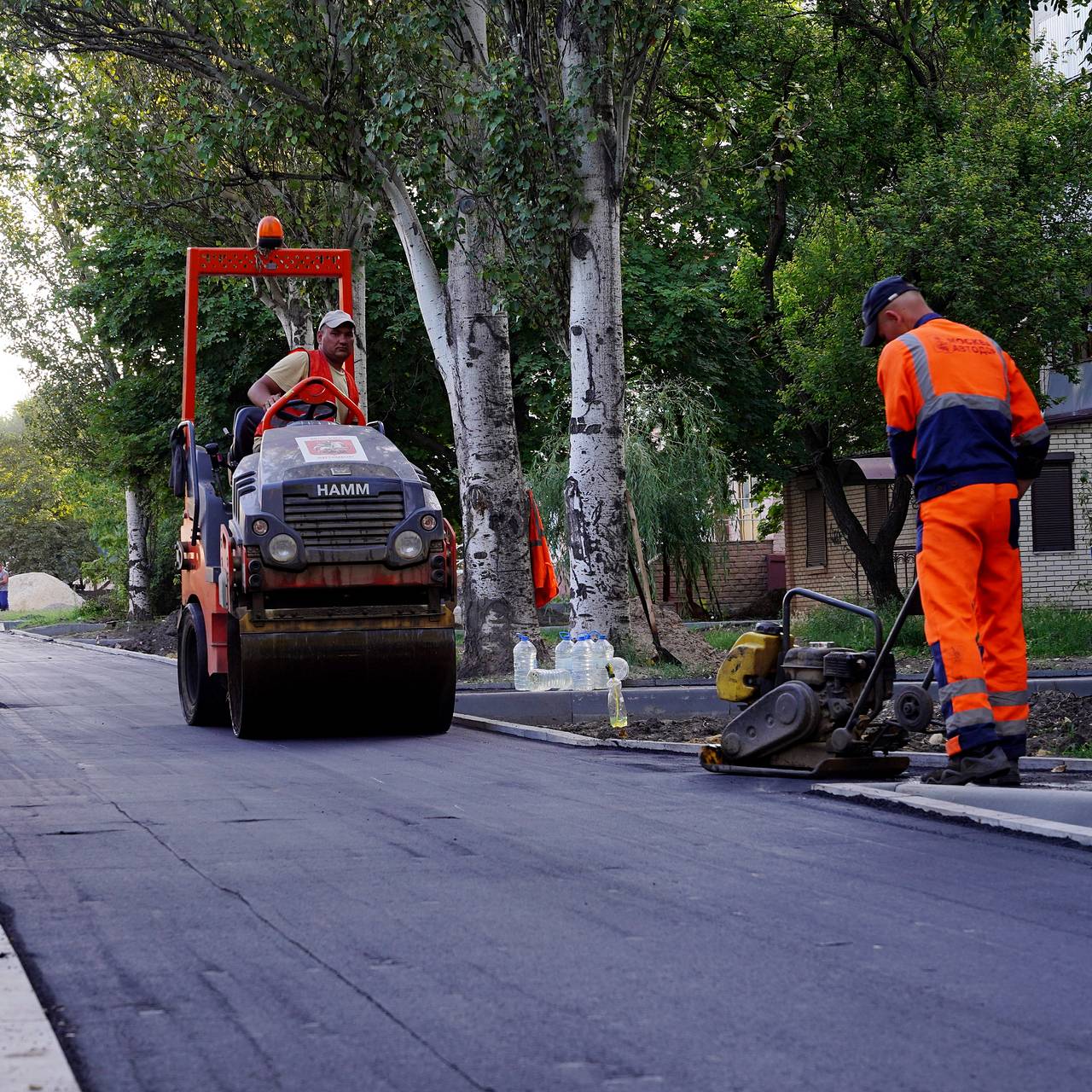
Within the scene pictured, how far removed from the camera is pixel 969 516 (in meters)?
6.70

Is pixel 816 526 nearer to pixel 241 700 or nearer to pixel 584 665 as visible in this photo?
pixel 584 665

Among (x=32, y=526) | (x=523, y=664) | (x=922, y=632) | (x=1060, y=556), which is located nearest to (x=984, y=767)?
(x=523, y=664)

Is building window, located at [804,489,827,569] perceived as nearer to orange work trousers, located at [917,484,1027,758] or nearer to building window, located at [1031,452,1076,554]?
building window, located at [1031,452,1076,554]

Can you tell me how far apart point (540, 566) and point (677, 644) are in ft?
5.74

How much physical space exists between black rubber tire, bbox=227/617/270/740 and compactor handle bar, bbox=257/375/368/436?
1.49 m

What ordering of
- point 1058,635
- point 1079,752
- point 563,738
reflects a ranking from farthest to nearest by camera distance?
point 1058,635
point 563,738
point 1079,752

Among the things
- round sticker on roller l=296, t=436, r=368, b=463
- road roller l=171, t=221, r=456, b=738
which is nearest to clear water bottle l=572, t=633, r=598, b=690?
road roller l=171, t=221, r=456, b=738

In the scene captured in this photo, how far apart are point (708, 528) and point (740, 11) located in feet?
34.8

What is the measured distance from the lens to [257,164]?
907 inches

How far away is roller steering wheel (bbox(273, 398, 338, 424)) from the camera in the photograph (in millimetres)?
11531

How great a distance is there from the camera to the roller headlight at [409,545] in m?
10.5

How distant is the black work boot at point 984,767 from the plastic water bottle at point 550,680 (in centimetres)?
717

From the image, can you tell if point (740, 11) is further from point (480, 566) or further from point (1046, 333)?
point (480, 566)

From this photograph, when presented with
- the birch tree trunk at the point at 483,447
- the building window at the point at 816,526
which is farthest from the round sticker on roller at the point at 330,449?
the building window at the point at 816,526
